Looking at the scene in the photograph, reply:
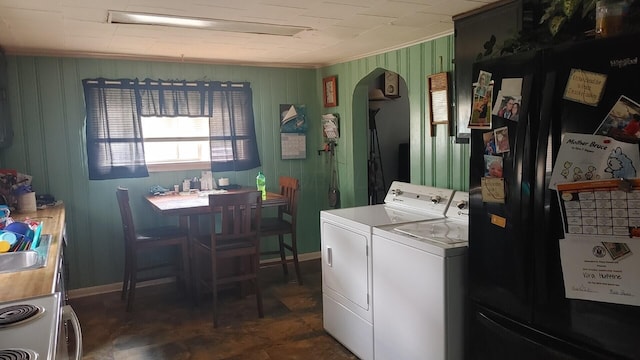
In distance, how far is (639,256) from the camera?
1.45m

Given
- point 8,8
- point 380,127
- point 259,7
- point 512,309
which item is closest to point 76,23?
point 8,8

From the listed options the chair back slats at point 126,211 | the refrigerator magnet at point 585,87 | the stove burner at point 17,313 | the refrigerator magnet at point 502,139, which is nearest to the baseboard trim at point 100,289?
the chair back slats at point 126,211

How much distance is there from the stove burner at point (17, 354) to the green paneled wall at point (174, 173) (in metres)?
2.59

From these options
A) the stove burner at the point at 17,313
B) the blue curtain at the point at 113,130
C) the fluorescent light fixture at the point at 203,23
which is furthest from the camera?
the blue curtain at the point at 113,130

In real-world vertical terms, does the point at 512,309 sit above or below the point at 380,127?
below

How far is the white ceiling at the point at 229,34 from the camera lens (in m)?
2.51

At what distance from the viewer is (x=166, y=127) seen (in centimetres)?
438

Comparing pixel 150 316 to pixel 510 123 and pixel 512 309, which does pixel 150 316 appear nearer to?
pixel 512 309

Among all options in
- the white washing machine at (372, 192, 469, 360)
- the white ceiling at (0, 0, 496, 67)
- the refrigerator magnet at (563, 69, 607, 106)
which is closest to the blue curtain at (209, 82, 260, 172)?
the white ceiling at (0, 0, 496, 67)

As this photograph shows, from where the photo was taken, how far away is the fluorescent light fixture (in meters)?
2.74

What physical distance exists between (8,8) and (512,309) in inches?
111

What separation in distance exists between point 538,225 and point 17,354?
1.63m

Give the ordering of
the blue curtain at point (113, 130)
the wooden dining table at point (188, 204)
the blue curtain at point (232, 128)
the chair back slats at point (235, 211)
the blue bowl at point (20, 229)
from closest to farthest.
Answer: the blue bowl at point (20, 229) → the chair back slats at point (235, 211) → the wooden dining table at point (188, 204) → the blue curtain at point (113, 130) → the blue curtain at point (232, 128)

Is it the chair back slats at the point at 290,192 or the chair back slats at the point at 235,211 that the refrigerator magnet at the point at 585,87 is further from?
the chair back slats at the point at 290,192
